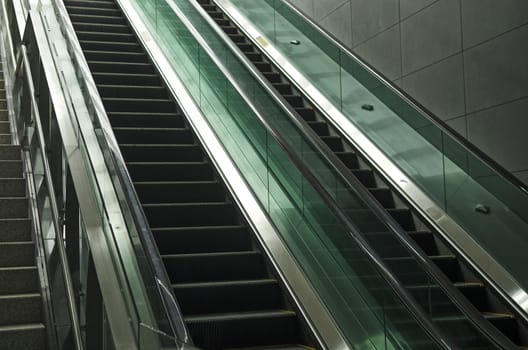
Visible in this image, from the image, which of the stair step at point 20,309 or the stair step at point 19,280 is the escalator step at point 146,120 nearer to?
the stair step at point 19,280

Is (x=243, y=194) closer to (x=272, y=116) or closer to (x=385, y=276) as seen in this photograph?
(x=272, y=116)

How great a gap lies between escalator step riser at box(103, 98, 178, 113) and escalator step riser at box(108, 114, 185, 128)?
0.88ft

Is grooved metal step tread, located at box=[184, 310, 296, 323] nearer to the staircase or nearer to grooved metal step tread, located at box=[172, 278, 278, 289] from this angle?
grooved metal step tread, located at box=[172, 278, 278, 289]

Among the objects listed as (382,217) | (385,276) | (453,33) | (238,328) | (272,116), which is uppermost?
(453,33)

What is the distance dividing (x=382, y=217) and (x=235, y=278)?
1.14 m

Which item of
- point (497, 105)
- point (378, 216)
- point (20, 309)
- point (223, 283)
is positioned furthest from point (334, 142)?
point (20, 309)

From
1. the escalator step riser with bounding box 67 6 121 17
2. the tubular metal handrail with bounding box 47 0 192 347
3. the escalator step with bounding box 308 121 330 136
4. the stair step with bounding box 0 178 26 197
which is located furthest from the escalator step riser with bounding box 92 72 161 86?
the escalator step riser with bounding box 67 6 121 17

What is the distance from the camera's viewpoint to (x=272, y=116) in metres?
5.24

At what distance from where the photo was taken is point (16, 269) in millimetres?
4695

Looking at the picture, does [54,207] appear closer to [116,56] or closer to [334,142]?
[334,142]

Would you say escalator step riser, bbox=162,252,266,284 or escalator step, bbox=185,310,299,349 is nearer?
escalator step, bbox=185,310,299,349

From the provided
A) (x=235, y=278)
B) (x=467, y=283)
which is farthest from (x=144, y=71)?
(x=467, y=283)

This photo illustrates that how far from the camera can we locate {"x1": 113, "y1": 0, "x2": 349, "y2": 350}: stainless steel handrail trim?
4.03 m

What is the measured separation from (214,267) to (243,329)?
0.69 metres
